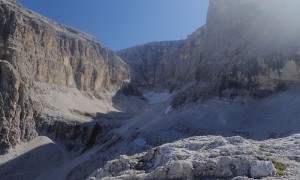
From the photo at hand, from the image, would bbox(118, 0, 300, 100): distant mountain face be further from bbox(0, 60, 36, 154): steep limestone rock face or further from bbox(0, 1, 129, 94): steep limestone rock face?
bbox(0, 1, 129, 94): steep limestone rock face

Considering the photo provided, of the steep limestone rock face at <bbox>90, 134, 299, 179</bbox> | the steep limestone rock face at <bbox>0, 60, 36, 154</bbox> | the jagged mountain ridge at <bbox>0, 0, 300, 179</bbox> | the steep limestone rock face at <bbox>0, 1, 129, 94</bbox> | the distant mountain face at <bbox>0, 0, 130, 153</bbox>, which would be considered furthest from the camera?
the steep limestone rock face at <bbox>0, 1, 129, 94</bbox>

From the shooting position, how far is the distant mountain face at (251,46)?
187ft

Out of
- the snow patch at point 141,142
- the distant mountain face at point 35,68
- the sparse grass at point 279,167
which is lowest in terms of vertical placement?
the snow patch at point 141,142

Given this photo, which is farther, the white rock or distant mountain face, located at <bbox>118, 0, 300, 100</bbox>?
distant mountain face, located at <bbox>118, 0, 300, 100</bbox>

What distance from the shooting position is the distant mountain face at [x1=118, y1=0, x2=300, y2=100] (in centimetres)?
5694

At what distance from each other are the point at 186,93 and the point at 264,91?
12.5 metres

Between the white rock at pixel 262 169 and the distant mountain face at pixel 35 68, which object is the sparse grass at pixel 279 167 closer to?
the white rock at pixel 262 169

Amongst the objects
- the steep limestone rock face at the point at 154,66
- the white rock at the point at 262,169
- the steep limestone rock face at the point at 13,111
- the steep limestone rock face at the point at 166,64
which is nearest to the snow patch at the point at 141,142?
the steep limestone rock face at the point at 13,111

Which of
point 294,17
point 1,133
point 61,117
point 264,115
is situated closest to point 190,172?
point 264,115

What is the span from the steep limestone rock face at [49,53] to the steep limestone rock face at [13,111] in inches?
218

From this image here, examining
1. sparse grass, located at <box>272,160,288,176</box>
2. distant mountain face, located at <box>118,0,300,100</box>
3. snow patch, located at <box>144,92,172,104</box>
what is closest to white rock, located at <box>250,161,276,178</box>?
sparse grass, located at <box>272,160,288,176</box>

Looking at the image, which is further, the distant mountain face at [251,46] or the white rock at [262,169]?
the distant mountain face at [251,46]

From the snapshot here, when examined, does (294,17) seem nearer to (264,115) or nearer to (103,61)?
(264,115)

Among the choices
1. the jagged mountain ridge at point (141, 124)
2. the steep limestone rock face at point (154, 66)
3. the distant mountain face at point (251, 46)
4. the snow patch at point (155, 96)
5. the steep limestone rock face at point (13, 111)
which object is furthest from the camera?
the steep limestone rock face at point (154, 66)
